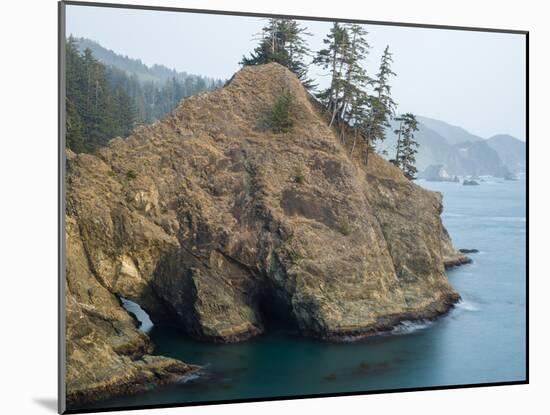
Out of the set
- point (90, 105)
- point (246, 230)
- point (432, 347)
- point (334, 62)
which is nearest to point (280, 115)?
point (334, 62)

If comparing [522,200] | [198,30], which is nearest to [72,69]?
[198,30]

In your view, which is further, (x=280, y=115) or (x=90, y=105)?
(x=280, y=115)

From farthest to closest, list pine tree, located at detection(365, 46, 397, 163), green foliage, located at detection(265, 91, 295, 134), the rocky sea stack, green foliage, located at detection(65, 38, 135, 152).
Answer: green foliage, located at detection(265, 91, 295, 134) → pine tree, located at detection(365, 46, 397, 163) → the rocky sea stack → green foliage, located at detection(65, 38, 135, 152)

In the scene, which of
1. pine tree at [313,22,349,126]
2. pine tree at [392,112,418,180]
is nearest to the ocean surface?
pine tree at [392,112,418,180]

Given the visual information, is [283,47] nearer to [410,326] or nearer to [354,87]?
[354,87]

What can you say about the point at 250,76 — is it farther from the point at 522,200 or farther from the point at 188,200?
the point at 522,200

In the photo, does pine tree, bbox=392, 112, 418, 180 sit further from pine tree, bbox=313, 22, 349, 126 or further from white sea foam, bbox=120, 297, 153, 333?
white sea foam, bbox=120, 297, 153, 333

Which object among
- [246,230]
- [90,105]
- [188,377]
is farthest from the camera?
[246,230]
